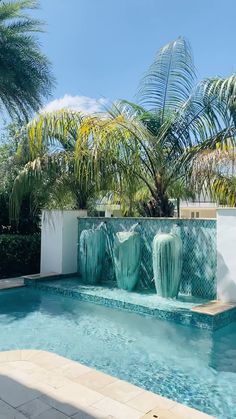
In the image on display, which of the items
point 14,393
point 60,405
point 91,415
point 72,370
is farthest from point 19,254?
point 91,415

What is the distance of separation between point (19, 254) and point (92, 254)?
3679 mm

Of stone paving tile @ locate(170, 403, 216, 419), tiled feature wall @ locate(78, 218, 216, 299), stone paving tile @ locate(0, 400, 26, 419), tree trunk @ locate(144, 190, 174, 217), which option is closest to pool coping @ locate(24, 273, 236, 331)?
tiled feature wall @ locate(78, 218, 216, 299)

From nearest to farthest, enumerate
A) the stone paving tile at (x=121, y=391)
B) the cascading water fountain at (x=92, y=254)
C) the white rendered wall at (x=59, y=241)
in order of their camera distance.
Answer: the stone paving tile at (x=121, y=391) < the cascading water fountain at (x=92, y=254) < the white rendered wall at (x=59, y=241)

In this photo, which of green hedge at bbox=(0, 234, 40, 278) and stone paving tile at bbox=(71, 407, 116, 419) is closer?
stone paving tile at bbox=(71, 407, 116, 419)

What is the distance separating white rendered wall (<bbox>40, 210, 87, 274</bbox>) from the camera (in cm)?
1316

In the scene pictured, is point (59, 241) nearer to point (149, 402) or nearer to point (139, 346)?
point (139, 346)

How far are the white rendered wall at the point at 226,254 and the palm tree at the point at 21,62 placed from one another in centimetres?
933

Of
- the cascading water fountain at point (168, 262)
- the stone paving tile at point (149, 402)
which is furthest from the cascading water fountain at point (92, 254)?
the stone paving tile at point (149, 402)

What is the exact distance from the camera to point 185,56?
37.5 ft

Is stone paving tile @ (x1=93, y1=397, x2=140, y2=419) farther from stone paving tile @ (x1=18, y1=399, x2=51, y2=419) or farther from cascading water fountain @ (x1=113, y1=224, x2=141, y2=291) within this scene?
cascading water fountain @ (x1=113, y1=224, x2=141, y2=291)

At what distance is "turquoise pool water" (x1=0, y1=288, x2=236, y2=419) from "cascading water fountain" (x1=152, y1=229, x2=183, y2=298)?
1.25 meters

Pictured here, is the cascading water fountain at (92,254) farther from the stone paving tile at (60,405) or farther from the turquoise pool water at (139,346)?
the stone paving tile at (60,405)

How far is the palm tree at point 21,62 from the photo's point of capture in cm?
1388

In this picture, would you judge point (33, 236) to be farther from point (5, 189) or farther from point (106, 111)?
point (106, 111)
